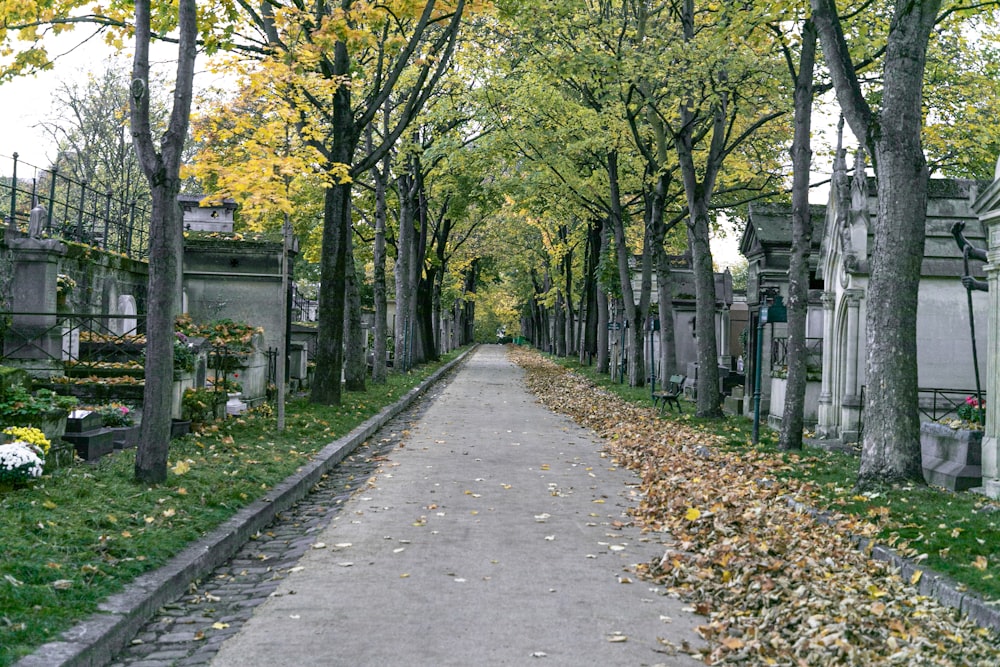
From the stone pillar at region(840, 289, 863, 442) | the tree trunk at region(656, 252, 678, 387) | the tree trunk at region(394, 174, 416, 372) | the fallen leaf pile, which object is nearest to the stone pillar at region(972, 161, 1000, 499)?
the fallen leaf pile

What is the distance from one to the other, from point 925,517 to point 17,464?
7.62 meters

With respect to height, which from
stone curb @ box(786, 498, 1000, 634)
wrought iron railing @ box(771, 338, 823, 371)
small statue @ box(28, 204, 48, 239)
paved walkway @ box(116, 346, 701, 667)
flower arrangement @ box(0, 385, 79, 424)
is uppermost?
small statue @ box(28, 204, 48, 239)

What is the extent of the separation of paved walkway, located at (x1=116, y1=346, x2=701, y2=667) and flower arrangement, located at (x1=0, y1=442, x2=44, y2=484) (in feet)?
6.51

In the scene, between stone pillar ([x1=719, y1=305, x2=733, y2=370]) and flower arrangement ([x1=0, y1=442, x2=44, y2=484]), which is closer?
flower arrangement ([x1=0, y1=442, x2=44, y2=484])

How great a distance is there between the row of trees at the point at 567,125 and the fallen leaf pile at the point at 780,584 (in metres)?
1.75

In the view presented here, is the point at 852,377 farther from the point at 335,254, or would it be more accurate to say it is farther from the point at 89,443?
the point at 89,443

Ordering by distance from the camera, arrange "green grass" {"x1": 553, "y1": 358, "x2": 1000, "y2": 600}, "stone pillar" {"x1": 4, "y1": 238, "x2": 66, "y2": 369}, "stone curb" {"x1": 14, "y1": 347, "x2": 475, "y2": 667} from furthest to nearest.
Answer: "stone pillar" {"x1": 4, "y1": 238, "x2": 66, "y2": 369}
"green grass" {"x1": 553, "y1": 358, "x2": 1000, "y2": 600}
"stone curb" {"x1": 14, "y1": 347, "x2": 475, "y2": 667}

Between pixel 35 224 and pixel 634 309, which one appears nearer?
pixel 35 224

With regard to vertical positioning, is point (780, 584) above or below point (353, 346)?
below

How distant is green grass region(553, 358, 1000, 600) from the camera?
263 inches

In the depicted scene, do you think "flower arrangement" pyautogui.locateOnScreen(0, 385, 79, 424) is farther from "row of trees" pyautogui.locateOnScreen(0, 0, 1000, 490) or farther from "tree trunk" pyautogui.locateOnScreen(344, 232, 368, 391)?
"tree trunk" pyautogui.locateOnScreen(344, 232, 368, 391)

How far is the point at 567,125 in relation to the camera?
998 inches

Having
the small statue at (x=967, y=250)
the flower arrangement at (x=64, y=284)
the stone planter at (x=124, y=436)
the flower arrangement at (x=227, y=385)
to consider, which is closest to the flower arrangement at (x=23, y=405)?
the stone planter at (x=124, y=436)

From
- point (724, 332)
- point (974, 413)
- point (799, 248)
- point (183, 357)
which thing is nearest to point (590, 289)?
point (724, 332)
